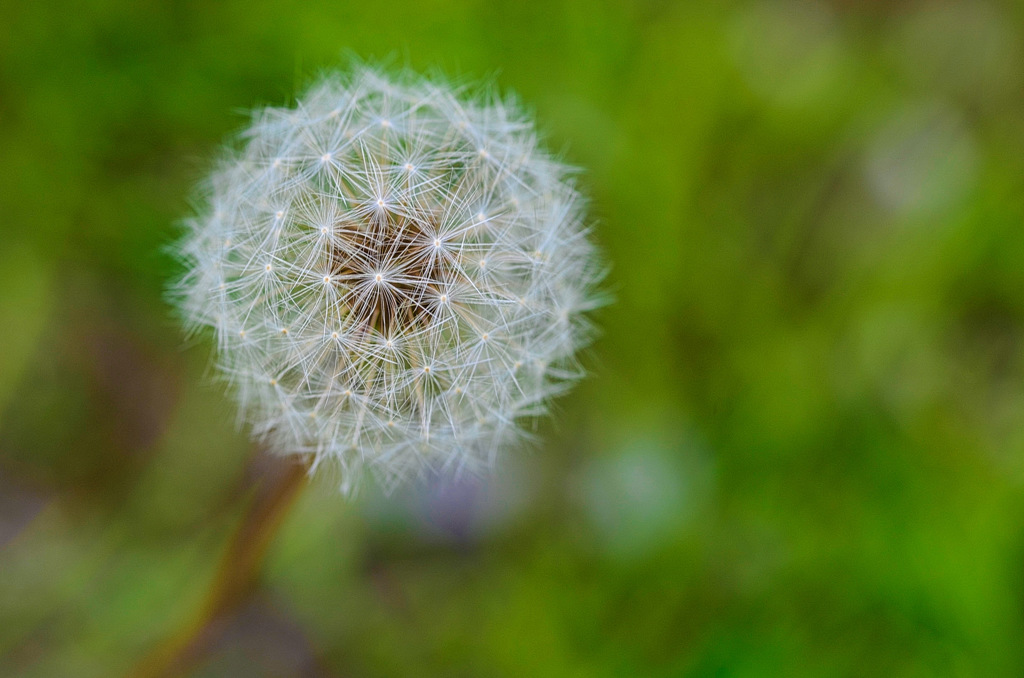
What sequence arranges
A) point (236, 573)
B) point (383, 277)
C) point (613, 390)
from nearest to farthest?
point (383, 277)
point (236, 573)
point (613, 390)

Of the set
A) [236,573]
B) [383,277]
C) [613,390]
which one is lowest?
[236,573]

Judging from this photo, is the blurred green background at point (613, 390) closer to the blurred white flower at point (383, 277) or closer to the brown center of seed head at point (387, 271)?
the blurred white flower at point (383, 277)

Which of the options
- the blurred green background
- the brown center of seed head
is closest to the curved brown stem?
the blurred green background

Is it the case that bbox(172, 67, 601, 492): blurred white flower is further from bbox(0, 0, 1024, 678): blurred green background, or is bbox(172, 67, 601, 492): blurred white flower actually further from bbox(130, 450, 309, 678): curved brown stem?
bbox(0, 0, 1024, 678): blurred green background

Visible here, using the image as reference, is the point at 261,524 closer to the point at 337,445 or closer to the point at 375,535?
the point at 337,445

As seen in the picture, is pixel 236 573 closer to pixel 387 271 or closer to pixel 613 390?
pixel 387 271

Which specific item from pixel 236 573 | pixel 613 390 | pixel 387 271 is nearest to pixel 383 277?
pixel 387 271

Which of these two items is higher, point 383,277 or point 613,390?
point 613,390
